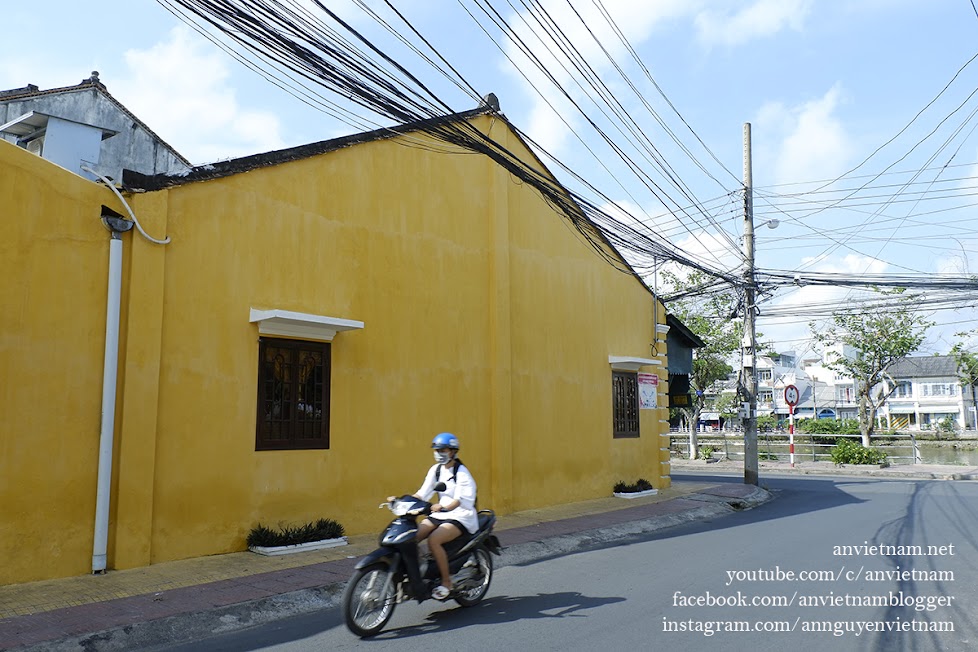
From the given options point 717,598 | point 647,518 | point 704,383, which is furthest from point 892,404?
point 717,598

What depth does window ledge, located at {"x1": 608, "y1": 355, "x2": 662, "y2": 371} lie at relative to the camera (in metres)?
15.5

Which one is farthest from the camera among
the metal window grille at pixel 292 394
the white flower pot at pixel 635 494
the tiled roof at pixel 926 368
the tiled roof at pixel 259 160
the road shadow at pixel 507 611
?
the tiled roof at pixel 926 368

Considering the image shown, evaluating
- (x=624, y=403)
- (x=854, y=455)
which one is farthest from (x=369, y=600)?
(x=854, y=455)

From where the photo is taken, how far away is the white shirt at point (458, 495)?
6242mm

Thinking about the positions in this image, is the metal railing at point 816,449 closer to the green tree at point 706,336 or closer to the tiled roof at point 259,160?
the green tree at point 706,336

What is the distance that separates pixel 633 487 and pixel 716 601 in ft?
29.9

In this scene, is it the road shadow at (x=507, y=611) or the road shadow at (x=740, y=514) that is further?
the road shadow at (x=740, y=514)

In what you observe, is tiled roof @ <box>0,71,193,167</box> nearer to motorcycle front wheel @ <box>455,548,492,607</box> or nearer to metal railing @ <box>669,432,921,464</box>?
motorcycle front wheel @ <box>455,548,492,607</box>

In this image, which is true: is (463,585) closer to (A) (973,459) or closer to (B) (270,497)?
(B) (270,497)

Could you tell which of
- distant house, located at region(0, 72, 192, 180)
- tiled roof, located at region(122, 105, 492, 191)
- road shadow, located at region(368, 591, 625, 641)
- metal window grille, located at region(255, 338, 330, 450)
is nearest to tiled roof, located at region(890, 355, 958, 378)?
distant house, located at region(0, 72, 192, 180)

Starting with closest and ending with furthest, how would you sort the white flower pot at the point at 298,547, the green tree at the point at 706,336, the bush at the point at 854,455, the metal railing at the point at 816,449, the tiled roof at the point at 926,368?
the white flower pot at the point at 298,547 → the bush at the point at 854,455 → the metal railing at the point at 816,449 → the green tree at the point at 706,336 → the tiled roof at the point at 926,368

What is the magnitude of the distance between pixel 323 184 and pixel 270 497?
4.17m

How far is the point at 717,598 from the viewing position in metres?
6.80

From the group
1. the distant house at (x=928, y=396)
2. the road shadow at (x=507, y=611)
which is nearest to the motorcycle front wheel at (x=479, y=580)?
the road shadow at (x=507, y=611)
